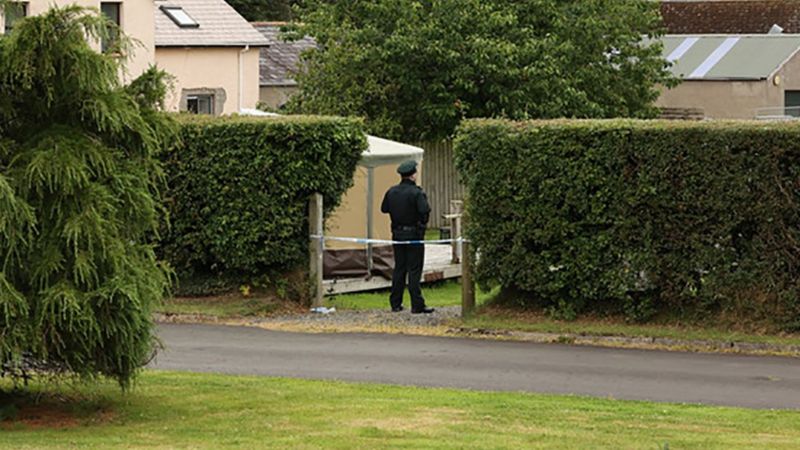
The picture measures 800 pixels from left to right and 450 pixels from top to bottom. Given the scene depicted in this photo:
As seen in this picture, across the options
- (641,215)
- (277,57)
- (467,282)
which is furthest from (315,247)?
(277,57)

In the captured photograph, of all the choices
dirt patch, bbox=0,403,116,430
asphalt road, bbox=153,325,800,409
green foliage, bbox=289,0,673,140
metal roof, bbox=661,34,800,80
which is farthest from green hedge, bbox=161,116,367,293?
metal roof, bbox=661,34,800,80

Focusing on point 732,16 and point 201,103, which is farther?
point 732,16

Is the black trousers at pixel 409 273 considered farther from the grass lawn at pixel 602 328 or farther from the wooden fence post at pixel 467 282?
the grass lawn at pixel 602 328

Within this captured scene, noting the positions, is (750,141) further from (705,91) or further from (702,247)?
(705,91)

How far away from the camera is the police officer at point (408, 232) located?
21734 millimetres

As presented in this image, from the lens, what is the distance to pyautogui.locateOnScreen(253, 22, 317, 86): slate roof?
162 ft

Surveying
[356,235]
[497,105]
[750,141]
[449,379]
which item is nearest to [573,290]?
[750,141]

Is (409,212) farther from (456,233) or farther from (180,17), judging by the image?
(180,17)

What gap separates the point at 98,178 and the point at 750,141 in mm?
8822

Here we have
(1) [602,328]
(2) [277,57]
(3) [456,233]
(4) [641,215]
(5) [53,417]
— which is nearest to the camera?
(5) [53,417]

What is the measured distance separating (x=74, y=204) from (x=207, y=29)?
3229 centimetres

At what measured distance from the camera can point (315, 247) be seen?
2188 cm

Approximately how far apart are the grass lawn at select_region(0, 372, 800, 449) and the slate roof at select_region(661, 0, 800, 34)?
178ft

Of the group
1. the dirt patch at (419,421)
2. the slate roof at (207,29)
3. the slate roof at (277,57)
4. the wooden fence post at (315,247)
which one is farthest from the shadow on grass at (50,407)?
the slate roof at (277,57)
